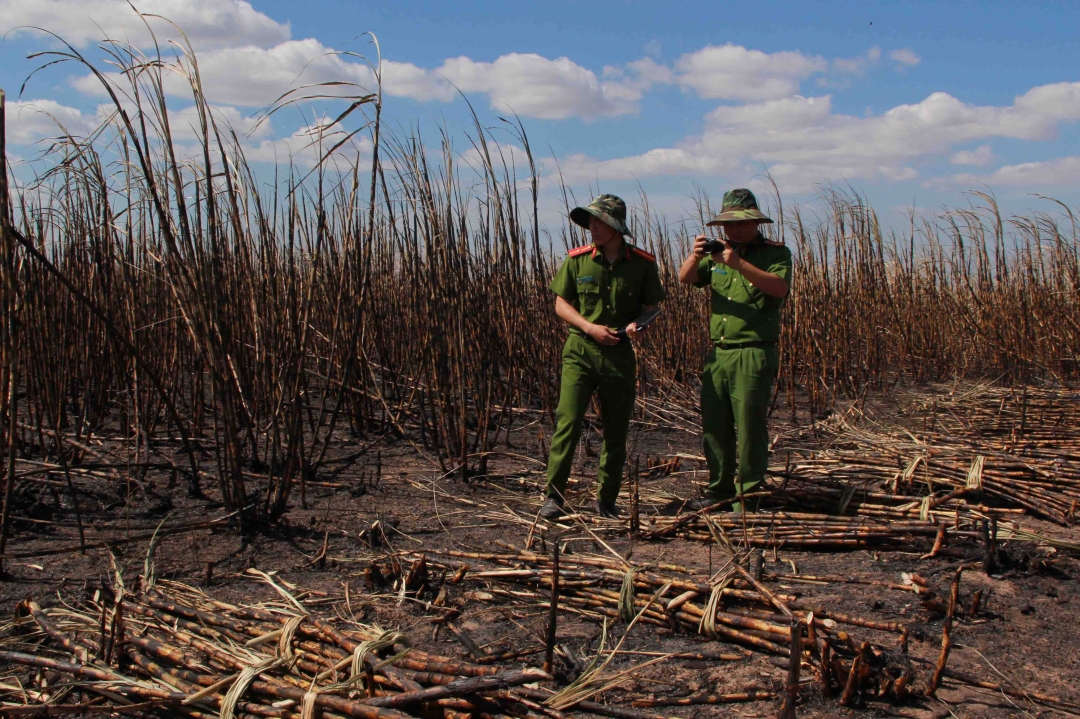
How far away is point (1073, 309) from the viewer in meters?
6.62

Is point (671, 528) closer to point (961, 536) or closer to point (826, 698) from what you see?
point (961, 536)

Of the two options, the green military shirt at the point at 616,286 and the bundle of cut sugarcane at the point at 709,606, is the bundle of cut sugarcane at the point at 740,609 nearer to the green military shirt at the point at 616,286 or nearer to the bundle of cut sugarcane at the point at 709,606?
the bundle of cut sugarcane at the point at 709,606

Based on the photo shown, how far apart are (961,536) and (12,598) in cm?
271

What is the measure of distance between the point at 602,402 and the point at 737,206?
84cm

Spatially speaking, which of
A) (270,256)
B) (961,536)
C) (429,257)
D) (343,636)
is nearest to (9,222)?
(270,256)

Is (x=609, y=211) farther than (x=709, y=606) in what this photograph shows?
Yes

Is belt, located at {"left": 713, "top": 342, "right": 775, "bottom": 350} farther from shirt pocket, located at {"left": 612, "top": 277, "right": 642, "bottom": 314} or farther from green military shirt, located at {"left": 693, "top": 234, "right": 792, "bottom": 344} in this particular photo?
shirt pocket, located at {"left": 612, "top": 277, "right": 642, "bottom": 314}

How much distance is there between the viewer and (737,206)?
297cm

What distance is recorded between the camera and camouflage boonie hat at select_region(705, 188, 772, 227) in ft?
9.48

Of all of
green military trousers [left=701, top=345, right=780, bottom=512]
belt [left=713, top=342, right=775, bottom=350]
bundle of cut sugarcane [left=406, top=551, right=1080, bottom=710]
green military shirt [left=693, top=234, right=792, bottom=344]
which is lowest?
bundle of cut sugarcane [left=406, top=551, right=1080, bottom=710]

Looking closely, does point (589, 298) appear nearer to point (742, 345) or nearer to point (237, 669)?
point (742, 345)

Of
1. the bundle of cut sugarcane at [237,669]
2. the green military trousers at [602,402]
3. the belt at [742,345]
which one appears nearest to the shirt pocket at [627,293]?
the green military trousers at [602,402]

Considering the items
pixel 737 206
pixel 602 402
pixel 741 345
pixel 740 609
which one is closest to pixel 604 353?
pixel 602 402

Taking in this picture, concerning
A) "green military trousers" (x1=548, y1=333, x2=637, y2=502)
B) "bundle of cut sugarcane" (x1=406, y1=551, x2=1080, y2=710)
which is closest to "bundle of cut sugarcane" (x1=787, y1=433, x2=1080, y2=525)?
"green military trousers" (x1=548, y1=333, x2=637, y2=502)
